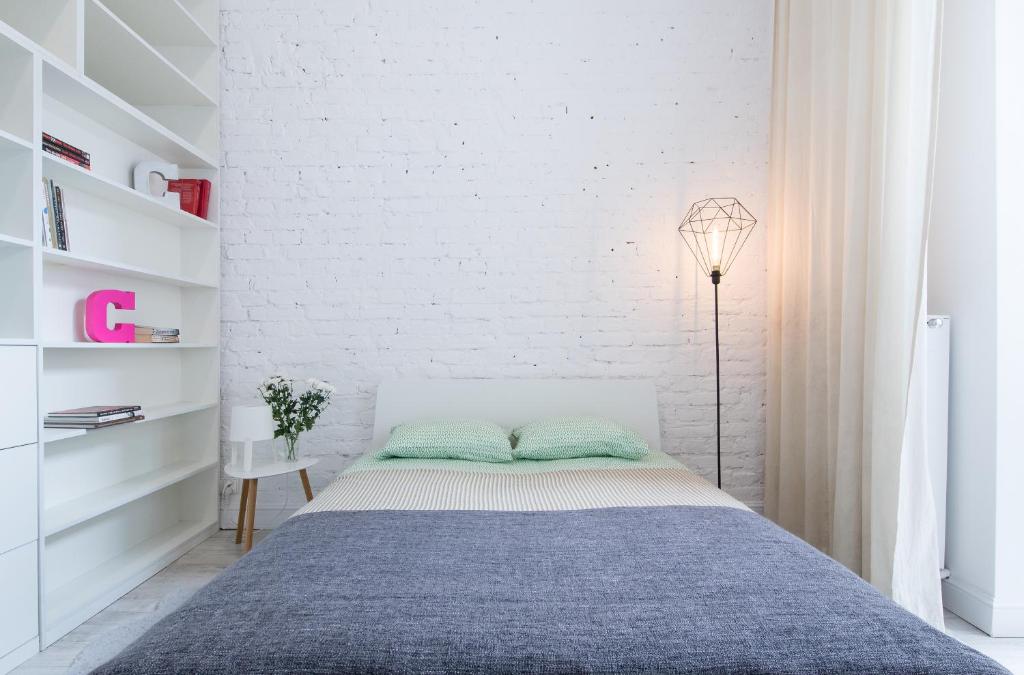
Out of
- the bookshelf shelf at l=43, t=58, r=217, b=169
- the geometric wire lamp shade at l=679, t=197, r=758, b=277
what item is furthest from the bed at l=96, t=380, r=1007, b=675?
the bookshelf shelf at l=43, t=58, r=217, b=169

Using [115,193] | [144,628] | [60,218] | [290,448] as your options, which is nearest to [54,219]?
[60,218]

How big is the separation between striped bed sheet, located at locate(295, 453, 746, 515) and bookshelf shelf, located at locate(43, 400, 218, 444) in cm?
81

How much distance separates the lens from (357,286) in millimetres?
2920

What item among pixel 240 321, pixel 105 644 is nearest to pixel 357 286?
pixel 240 321

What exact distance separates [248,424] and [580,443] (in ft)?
4.34

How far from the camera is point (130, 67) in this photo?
253 centimetres

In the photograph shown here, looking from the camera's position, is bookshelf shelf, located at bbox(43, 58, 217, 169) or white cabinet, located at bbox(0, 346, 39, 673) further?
bookshelf shelf, located at bbox(43, 58, 217, 169)

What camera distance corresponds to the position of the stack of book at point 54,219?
6.41 feet

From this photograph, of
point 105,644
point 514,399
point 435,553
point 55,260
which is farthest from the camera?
point 514,399

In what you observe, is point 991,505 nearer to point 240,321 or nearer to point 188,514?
point 240,321

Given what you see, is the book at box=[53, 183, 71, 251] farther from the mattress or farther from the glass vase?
the mattress

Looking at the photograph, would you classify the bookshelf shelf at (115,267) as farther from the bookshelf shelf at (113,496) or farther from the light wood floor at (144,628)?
the light wood floor at (144,628)

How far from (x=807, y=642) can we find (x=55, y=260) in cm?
237

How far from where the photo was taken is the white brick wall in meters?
2.92
